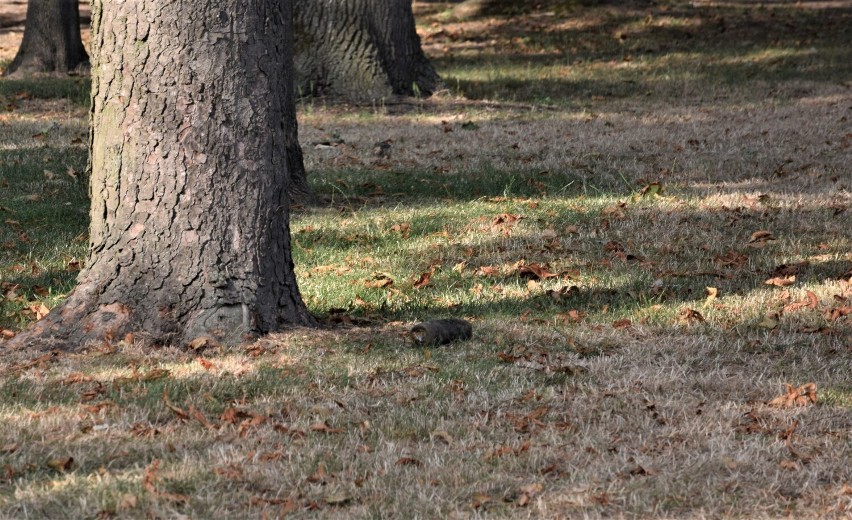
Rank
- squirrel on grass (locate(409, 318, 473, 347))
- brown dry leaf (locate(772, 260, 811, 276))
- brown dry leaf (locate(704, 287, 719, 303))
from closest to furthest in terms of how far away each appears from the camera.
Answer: squirrel on grass (locate(409, 318, 473, 347))
brown dry leaf (locate(704, 287, 719, 303))
brown dry leaf (locate(772, 260, 811, 276))

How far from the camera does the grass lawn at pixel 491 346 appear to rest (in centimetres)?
405

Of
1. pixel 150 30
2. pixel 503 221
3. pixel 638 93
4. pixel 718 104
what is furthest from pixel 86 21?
pixel 150 30

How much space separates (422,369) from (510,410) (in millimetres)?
657

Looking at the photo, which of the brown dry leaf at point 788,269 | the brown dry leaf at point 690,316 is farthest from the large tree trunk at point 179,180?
the brown dry leaf at point 788,269

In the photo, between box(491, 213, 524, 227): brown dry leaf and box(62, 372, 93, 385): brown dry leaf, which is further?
box(491, 213, 524, 227): brown dry leaf

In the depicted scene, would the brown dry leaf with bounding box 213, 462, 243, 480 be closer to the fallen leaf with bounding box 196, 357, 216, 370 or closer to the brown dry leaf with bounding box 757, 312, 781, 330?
the fallen leaf with bounding box 196, 357, 216, 370

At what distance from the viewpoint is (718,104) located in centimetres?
1434

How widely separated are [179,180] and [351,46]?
8.28m

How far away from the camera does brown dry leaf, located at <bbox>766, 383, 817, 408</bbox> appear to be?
488 centimetres

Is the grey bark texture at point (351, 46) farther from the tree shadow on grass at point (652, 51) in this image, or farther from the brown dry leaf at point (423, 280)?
the brown dry leaf at point (423, 280)

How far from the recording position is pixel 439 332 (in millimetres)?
5730

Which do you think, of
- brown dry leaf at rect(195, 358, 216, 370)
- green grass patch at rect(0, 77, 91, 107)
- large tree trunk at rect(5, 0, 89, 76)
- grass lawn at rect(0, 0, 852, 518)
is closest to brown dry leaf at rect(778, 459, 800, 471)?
grass lawn at rect(0, 0, 852, 518)

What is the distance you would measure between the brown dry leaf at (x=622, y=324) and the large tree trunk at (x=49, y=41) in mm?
10867

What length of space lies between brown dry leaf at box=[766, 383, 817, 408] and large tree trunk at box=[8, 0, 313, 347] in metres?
2.44
